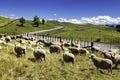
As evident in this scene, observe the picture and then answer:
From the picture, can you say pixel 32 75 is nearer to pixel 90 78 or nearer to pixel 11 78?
pixel 11 78

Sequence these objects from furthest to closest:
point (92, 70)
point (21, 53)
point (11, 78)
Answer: point (21, 53), point (92, 70), point (11, 78)

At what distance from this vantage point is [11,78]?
13.8 meters

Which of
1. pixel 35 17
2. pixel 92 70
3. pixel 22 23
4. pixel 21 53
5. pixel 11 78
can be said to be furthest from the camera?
pixel 35 17

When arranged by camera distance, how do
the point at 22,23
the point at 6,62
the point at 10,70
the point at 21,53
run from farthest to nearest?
1. the point at 22,23
2. the point at 21,53
3. the point at 6,62
4. the point at 10,70

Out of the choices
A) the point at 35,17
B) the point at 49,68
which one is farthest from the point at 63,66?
the point at 35,17

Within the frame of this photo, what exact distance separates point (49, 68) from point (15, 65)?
7.70ft

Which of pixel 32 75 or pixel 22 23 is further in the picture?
pixel 22 23

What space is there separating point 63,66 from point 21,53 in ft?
14.8

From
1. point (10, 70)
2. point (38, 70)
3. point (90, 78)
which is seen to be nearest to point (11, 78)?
point (10, 70)

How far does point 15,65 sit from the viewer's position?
15.7 m

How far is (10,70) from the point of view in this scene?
14844mm

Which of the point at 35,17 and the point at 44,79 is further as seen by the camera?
the point at 35,17

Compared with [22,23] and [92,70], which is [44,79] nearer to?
[92,70]

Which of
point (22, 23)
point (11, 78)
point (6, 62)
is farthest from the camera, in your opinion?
point (22, 23)
